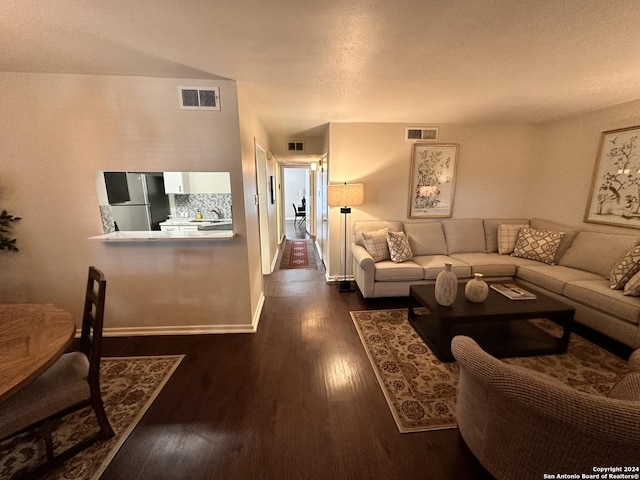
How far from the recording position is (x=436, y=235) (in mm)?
3613

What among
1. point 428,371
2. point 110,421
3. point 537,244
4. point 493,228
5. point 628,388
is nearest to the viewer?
point 628,388

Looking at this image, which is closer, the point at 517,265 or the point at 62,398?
the point at 62,398

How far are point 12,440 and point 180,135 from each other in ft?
7.53

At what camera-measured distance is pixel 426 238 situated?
358 cm

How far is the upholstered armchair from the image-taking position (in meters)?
0.81

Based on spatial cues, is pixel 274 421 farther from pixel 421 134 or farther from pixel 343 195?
pixel 421 134

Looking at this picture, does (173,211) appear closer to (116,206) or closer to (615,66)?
(116,206)

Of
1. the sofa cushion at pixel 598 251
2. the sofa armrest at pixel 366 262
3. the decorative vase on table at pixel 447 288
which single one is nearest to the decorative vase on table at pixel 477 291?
the decorative vase on table at pixel 447 288

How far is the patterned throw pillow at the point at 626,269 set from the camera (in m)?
2.29

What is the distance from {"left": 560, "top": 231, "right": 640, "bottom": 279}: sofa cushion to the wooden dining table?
4.58 m

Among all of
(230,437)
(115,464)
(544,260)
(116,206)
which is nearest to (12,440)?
(115,464)

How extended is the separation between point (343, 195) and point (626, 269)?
2857 mm

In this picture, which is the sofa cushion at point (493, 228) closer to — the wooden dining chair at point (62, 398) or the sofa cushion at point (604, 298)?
the sofa cushion at point (604, 298)

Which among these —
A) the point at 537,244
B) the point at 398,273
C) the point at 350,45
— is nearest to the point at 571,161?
the point at 537,244
